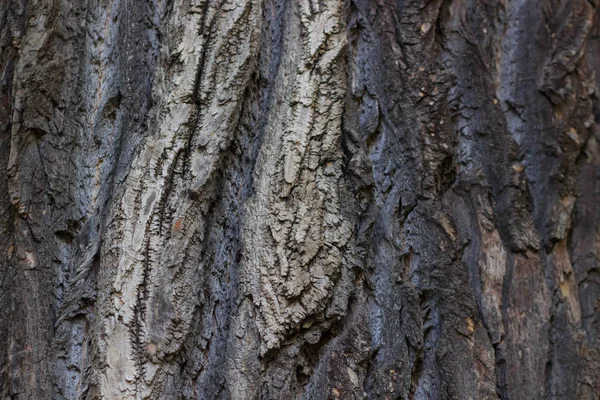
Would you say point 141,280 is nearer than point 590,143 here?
Yes

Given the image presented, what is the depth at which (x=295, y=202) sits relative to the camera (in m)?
1.02

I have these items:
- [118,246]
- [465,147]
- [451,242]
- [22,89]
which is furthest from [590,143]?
[22,89]

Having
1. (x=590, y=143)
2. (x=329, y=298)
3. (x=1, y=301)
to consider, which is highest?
(x=590, y=143)

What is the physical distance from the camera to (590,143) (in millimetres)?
1202

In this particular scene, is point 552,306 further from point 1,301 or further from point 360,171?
point 1,301

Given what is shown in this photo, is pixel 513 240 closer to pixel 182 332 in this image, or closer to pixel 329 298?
pixel 329 298

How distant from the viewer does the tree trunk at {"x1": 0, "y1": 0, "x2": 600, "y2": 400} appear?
3.28 ft

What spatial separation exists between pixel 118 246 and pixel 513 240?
73 centimetres

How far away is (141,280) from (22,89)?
45cm

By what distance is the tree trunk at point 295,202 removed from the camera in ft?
3.28

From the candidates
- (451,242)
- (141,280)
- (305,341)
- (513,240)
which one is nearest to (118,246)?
(141,280)

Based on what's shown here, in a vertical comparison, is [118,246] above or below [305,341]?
above

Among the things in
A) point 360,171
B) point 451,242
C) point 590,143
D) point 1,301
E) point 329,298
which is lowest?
point 1,301

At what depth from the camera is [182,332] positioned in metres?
0.99
